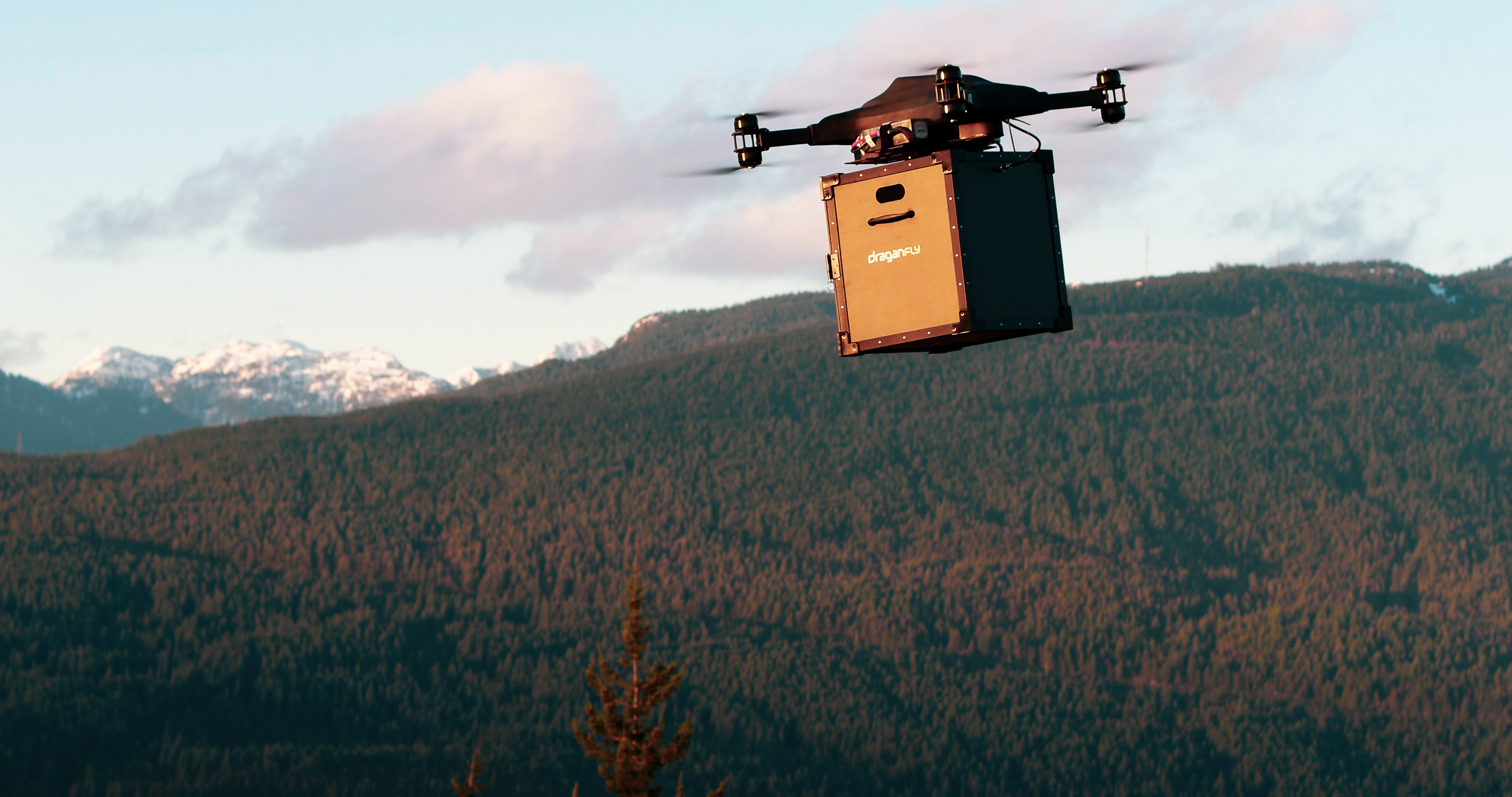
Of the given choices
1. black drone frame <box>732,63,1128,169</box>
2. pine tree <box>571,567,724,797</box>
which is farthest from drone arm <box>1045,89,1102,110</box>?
pine tree <box>571,567,724,797</box>

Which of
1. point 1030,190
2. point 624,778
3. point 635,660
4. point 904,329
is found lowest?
point 624,778

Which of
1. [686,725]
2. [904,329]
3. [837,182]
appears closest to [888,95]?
[837,182]

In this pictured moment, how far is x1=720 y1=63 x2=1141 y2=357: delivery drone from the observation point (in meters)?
20.1

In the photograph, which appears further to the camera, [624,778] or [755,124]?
[624,778]

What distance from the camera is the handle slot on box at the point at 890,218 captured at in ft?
67.4

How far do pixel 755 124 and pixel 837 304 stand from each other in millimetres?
2313

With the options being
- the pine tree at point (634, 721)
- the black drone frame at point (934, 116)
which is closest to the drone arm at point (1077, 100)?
the black drone frame at point (934, 116)

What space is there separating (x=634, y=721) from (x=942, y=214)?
37.7 m

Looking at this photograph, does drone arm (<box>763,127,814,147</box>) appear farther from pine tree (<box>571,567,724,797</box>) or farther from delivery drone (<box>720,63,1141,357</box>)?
pine tree (<box>571,567,724,797</box>)

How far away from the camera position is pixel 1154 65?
2019cm

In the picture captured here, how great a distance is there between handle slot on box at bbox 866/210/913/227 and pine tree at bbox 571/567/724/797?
3528 centimetres

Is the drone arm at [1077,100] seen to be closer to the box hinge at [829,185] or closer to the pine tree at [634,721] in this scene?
the box hinge at [829,185]

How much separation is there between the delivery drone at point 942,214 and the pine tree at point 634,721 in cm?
3518

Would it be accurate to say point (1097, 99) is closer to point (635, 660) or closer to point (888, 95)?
point (888, 95)
